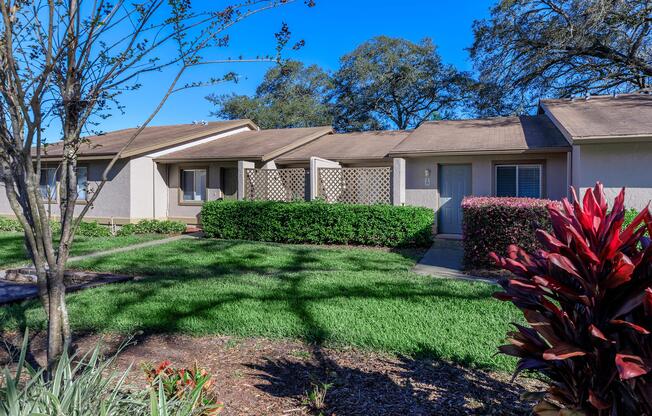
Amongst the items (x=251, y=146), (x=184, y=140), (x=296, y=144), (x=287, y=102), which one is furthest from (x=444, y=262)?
(x=287, y=102)

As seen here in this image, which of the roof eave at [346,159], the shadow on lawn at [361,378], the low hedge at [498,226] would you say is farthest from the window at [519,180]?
the shadow on lawn at [361,378]

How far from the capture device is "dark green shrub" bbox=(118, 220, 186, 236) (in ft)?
51.7

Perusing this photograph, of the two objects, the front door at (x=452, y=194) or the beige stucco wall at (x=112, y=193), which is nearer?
the front door at (x=452, y=194)

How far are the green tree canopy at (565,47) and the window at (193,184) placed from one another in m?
15.2

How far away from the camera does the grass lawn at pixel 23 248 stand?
10.3 m

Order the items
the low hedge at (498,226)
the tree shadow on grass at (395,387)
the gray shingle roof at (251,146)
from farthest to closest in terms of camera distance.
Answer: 1. the gray shingle roof at (251,146)
2. the low hedge at (498,226)
3. the tree shadow on grass at (395,387)

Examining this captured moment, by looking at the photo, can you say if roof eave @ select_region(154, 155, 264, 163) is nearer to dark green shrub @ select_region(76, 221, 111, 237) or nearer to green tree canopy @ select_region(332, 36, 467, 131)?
dark green shrub @ select_region(76, 221, 111, 237)

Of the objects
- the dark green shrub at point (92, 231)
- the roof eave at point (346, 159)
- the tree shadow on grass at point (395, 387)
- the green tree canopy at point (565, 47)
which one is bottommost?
the tree shadow on grass at point (395, 387)

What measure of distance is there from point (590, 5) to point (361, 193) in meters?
12.9

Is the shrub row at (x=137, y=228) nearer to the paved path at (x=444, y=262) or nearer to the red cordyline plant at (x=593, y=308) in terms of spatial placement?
the paved path at (x=444, y=262)

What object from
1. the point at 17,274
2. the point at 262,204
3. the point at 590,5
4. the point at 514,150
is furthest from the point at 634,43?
the point at 17,274

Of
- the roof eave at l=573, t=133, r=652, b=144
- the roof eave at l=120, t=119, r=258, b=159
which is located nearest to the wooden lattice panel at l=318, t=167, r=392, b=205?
the roof eave at l=573, t=133, r=652, b=144

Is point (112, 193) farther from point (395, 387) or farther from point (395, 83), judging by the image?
point (395, 83)

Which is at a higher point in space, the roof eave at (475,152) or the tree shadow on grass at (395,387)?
the roof eave at (475,152)
